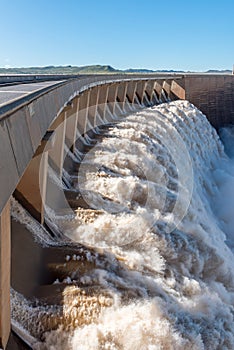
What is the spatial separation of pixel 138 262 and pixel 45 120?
2.79m

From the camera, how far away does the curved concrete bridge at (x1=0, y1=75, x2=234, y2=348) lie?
12.5 ft

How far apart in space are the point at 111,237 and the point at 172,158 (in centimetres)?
730

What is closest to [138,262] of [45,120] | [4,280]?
[45,120]

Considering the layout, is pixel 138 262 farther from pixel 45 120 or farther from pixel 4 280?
pixel 4 280

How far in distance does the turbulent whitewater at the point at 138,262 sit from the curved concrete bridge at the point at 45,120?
0.70 meters

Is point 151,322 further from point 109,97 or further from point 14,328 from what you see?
point 109,97

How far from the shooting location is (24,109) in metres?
4.60

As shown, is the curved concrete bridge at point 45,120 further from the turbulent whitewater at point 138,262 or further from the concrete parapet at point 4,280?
the turbulent whitewater at point 138,262

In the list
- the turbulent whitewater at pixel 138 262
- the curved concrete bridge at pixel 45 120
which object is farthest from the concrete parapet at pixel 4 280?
the turbulent whitewater at pixel 138 262

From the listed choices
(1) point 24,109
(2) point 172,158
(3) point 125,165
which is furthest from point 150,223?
(2) point 172,158

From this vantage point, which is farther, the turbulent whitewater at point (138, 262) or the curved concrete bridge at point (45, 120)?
the turbulent whitewater at point (138, 262)

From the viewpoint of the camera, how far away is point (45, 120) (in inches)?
249

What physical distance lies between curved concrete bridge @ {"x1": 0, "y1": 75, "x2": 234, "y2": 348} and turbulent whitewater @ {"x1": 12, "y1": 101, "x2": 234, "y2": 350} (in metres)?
0.70

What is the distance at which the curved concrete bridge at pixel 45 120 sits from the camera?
12.5ft
